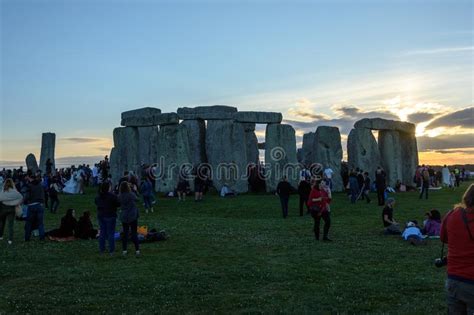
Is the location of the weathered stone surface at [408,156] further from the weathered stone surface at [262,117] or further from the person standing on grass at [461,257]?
the person standing on grass at [461,257]

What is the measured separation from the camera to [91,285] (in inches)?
394

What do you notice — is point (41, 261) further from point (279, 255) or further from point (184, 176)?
point (184, 176)

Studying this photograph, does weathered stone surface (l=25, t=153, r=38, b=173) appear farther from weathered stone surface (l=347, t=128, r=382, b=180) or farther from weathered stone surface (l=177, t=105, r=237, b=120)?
weathered stone surface (l=347, t=128, r=382, b=180)

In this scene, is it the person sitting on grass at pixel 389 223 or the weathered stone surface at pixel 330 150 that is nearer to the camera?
the person sitting on grass at pixel 389 223

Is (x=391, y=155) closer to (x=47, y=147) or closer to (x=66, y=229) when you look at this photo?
(x=66, y=229)

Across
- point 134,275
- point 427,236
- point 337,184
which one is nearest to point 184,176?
point 337,184

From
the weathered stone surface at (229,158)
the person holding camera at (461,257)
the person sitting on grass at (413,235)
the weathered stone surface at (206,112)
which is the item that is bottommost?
the person sitting on grass at (413,235)

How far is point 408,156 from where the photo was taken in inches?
1377

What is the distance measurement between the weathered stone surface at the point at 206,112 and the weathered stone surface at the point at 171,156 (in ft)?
16.0

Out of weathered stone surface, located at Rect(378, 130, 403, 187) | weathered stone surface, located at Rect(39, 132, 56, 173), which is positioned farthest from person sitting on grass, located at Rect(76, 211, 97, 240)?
weathered stone surface, located at Rect(39, 132, 56, 173)

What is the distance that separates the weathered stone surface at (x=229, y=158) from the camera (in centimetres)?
3077

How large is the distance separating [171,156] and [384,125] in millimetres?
13896

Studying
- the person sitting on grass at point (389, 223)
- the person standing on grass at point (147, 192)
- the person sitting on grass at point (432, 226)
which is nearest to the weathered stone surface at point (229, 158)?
the person standing on grass at point (147, 192)

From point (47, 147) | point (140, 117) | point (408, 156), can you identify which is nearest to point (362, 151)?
point (408, 156)
